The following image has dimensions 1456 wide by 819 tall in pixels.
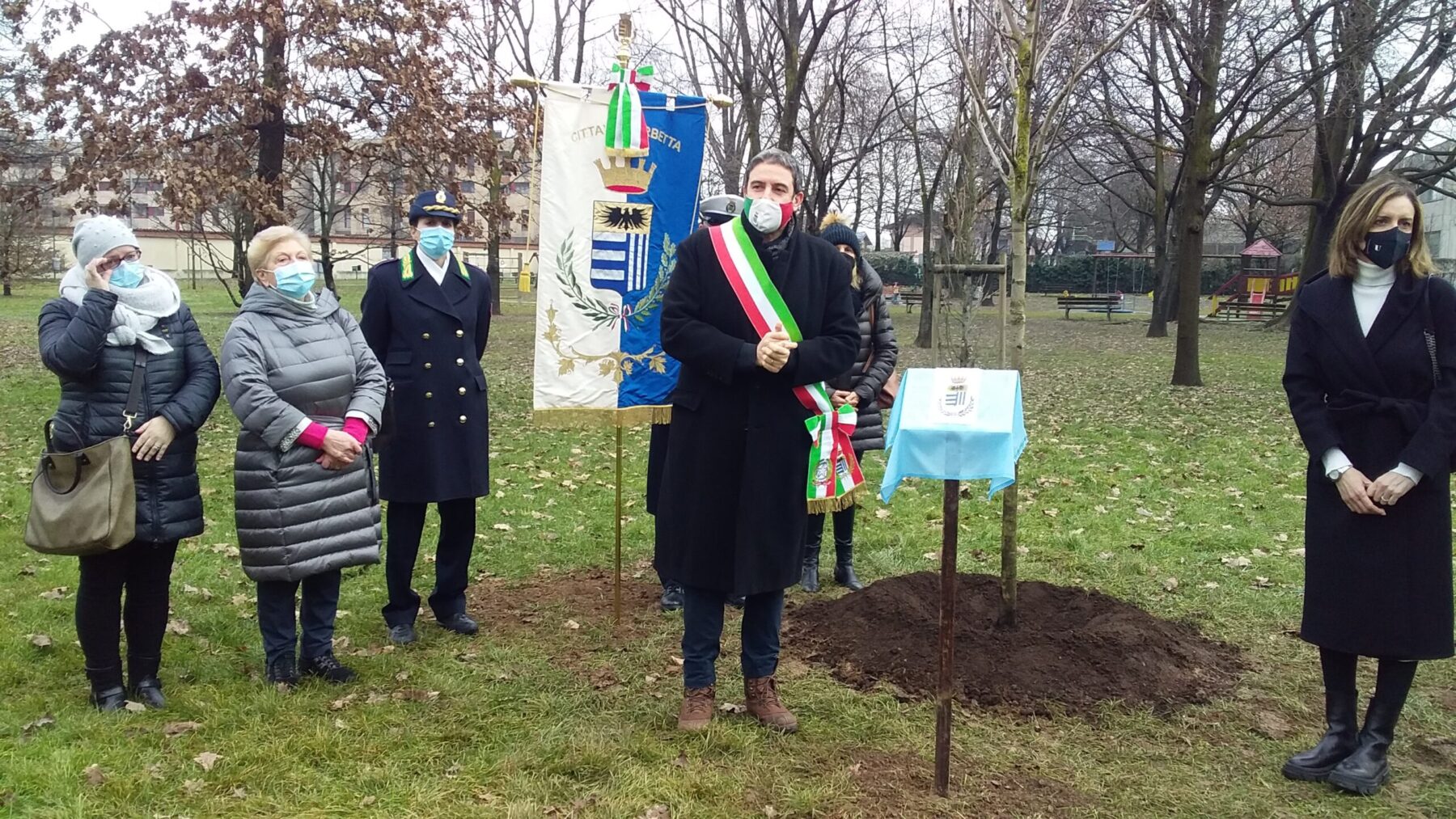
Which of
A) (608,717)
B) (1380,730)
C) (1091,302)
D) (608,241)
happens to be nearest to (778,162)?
(608,241)

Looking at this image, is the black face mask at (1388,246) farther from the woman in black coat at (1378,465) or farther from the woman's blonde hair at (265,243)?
the woman's blonde hair at (265,243)

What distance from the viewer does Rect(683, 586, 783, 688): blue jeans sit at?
13.1ft

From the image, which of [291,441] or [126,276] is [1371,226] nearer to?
[291,441]

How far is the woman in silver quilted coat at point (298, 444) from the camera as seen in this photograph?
4.05 meters

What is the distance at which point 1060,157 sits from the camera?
33.7 metres

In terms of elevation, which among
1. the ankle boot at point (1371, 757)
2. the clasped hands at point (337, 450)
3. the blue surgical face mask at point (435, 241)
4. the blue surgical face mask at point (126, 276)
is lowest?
the ankle boot at point (1371, 757)

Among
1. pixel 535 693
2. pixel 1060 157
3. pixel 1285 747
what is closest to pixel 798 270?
pixel 535 693

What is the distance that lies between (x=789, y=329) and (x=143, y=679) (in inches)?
117

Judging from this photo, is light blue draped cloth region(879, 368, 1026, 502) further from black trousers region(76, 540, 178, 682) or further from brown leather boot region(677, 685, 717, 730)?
black trousers region(76, 540, 178, 682)

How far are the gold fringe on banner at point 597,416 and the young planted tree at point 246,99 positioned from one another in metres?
7.42

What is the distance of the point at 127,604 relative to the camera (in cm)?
419

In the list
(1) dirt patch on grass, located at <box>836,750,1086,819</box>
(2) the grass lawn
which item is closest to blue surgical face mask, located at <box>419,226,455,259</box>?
(2) the grass lawn

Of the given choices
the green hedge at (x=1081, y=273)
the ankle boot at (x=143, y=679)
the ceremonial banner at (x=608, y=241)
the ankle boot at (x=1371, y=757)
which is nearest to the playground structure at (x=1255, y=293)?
the green hedge at (x=1081, y=273)

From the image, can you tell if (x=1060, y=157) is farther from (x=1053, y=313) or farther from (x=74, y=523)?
(x=74, y=523)
